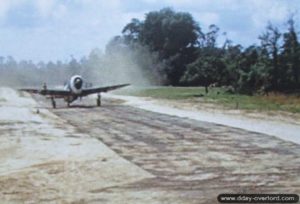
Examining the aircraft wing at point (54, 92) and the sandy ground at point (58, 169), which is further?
the aircraft wing at point (54, 92)

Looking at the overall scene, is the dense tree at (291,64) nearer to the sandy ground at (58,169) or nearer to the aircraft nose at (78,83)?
the aircraft nose at (78,83)

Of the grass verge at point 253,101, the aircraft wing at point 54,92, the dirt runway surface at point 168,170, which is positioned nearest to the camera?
the dirt runway surface at point 168,170

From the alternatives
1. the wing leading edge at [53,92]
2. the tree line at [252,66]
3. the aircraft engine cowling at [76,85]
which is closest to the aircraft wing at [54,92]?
the wing leading edge at [53,92]

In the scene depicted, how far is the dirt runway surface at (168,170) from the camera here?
10852 millimetres

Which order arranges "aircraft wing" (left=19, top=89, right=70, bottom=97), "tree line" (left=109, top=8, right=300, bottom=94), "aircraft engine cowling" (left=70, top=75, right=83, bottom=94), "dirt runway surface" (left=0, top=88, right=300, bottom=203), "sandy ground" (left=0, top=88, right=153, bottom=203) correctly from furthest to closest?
"tree line" (left=109, top=8, right=300, bottom=94) → "aircraft engine cowling" (left=70, top=75, right=83, bottom=94) → "aircraft wing" (left=19, top=89, right=70, bottom=97) → "sandy ground" (left=0, top=88, right=153, bottom=203) → "dirt runway surface" (left=0, top=88, right=300, bottom=203)

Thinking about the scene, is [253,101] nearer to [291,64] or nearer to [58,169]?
[291,64]

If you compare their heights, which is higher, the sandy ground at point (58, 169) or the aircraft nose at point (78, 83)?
the aircraft nose at point (78, 83)

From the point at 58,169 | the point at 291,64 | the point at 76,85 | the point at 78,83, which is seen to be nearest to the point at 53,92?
the point at 76,85

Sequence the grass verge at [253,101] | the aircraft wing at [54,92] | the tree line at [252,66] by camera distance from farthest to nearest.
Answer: the tree line at [252,66] → the aircraft wing at [54,92] → the grass verge at [253,101]

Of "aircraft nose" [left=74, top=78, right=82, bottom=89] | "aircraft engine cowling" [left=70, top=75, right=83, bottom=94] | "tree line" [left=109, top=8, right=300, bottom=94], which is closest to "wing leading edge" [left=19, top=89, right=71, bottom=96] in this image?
"aircraft engine cowling" [left=70, top=75, right=83, bottom=94]

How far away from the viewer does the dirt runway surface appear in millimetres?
10852

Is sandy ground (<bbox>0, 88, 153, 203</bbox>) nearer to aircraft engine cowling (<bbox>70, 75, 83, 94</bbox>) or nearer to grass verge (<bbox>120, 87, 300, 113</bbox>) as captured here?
grass verge (<bbox>120, 87, 300, 113</bbox>)

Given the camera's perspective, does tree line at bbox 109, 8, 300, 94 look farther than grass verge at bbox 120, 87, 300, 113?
Yes

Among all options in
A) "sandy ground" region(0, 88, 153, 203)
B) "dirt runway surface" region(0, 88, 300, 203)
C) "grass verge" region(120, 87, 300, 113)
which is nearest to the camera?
"dirt runway surface" region(0, 88, 300, 203)
